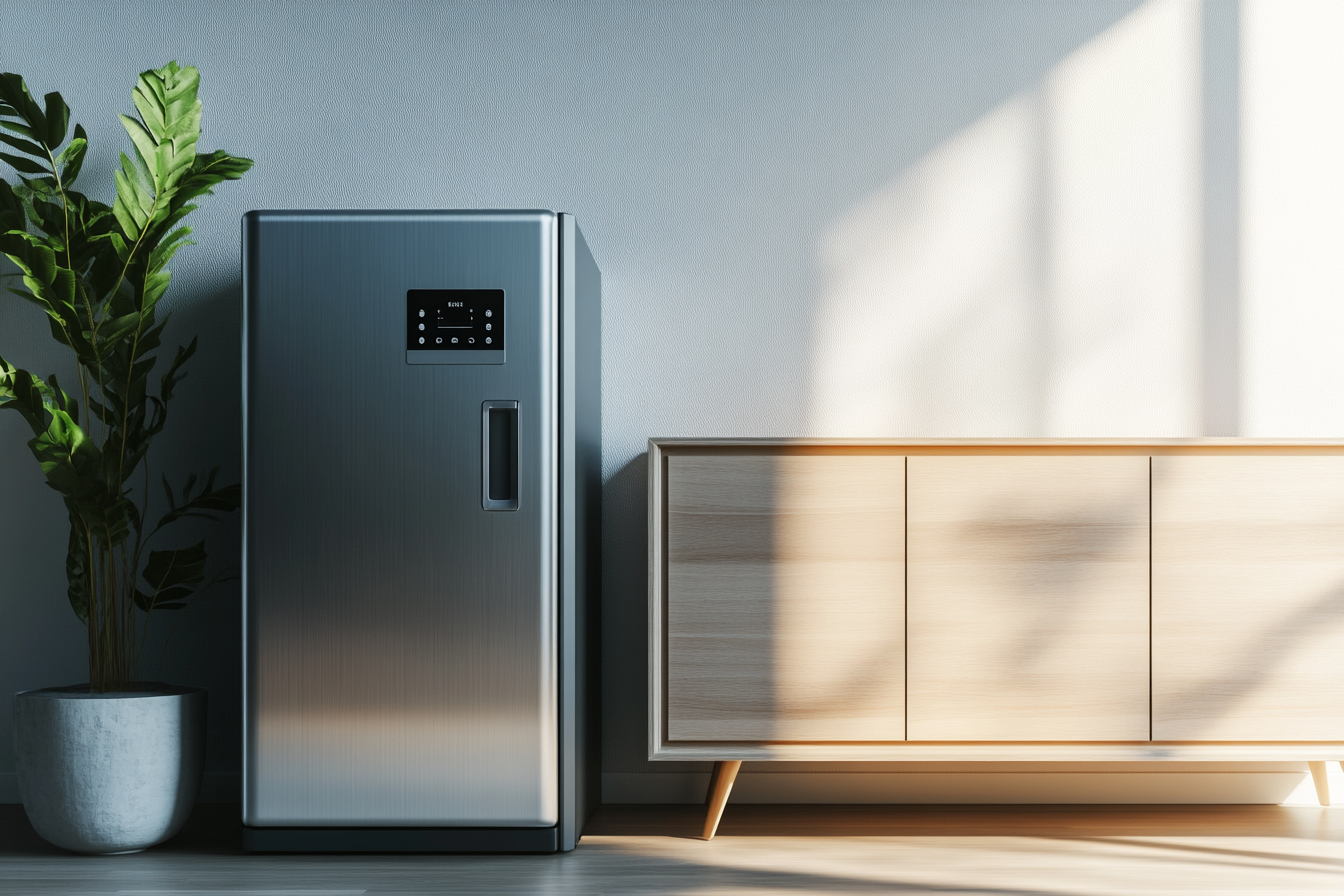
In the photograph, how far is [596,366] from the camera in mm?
2311

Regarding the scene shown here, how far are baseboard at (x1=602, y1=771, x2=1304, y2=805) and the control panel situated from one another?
1181 millimetres

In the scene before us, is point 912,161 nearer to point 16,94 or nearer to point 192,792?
point 16,94

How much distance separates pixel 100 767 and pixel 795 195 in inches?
74.0

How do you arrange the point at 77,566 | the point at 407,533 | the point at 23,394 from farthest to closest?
1. the point at 77,566
2. the point at 23,394
3. the point at 407,533

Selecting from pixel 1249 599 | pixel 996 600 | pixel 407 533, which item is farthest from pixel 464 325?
pixel 1249 599

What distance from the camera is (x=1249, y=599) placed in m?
1.98

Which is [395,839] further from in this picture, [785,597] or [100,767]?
[785,597]

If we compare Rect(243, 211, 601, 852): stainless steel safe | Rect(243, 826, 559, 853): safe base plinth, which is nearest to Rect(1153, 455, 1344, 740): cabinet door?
Rect(243, 211, 601, 852): stainless steel safe

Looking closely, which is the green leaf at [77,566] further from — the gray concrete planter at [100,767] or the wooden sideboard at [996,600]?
the wooden sideboard at [996,600]

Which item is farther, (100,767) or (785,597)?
(785,597)

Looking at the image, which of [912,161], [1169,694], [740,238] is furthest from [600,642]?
[912,161]

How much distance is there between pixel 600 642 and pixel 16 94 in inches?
64.5

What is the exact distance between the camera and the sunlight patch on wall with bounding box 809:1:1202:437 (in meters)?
2.38

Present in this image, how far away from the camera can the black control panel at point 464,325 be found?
73.9 inches
